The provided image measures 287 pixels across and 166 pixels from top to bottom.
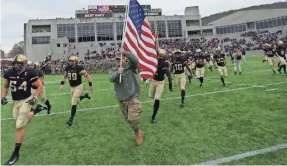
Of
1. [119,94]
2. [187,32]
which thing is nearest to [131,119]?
[119,94]

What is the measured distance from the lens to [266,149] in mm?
4828

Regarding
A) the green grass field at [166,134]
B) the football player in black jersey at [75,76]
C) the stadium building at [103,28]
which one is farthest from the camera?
the stadium building at [103,28]

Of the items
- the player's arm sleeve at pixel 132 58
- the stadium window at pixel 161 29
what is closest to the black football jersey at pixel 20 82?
the player's arm sleeve at pixel 132 58

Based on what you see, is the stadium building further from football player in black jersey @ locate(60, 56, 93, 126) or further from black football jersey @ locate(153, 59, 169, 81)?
black football jersey @ locate(153, 59, 169, 81)

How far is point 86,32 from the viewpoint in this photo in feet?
223

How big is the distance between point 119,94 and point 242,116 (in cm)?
392

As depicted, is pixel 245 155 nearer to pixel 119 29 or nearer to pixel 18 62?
pixel 18 62

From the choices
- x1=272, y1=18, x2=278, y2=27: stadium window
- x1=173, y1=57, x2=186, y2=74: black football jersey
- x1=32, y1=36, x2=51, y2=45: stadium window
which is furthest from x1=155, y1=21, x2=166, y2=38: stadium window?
x1=173, y1=57, x2=186, y2=74: black football jersey

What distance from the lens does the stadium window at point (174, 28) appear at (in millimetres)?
75062

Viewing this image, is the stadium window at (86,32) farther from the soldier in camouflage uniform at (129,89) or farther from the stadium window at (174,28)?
the soldier in camouflage uniform at (129,89)

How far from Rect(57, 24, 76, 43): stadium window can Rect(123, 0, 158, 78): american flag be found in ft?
209

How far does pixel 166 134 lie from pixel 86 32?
66.0 m

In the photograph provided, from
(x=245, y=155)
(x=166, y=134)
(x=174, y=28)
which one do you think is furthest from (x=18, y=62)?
(x=174, y=28)

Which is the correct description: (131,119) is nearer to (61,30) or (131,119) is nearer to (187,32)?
(61,30)
